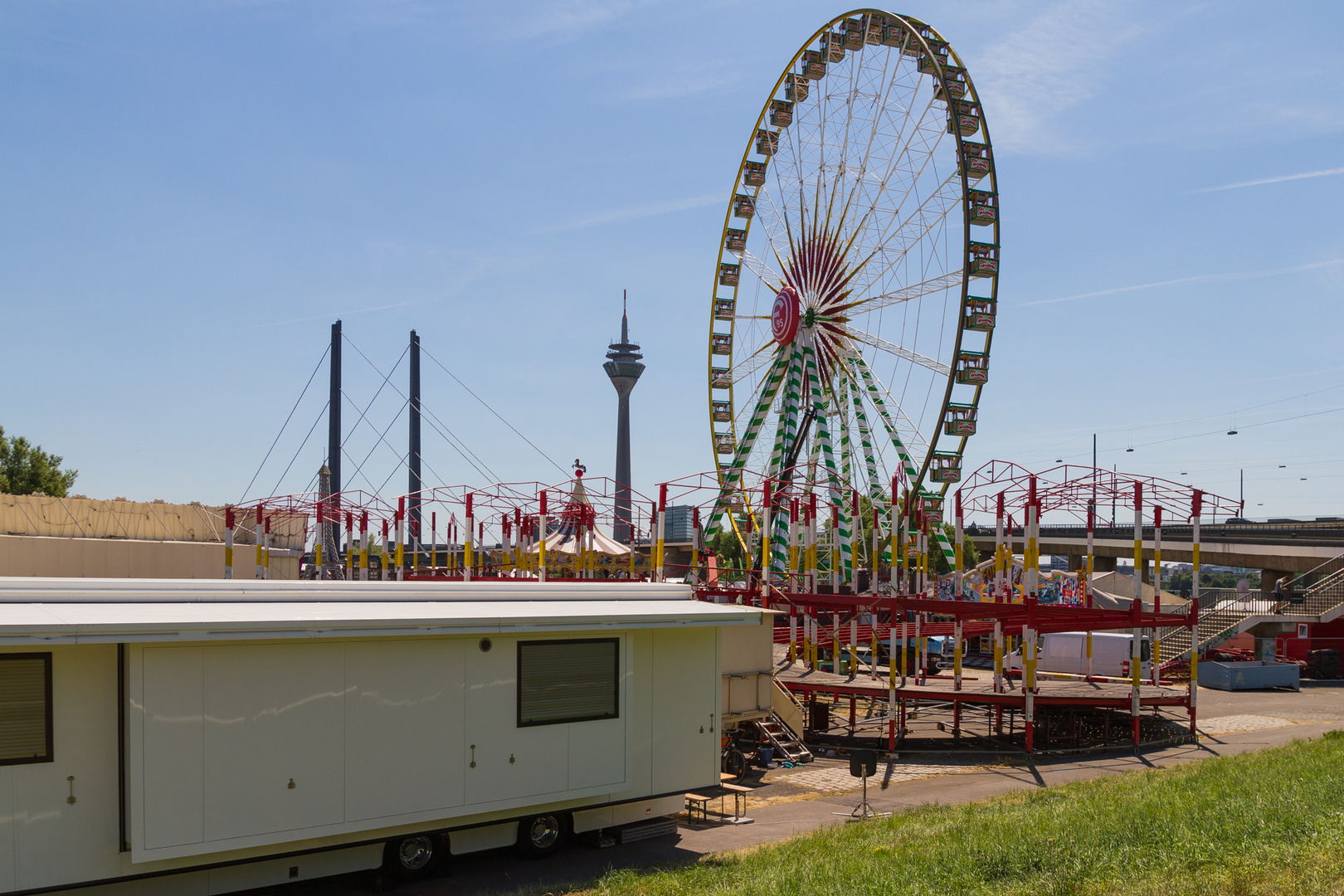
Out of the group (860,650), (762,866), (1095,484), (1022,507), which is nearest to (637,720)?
(762,866)

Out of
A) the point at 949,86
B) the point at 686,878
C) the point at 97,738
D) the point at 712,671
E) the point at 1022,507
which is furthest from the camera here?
the point at 949,86

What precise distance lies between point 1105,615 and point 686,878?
14.9 metres

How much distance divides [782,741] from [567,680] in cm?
1016

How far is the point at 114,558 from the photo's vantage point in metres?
46.3

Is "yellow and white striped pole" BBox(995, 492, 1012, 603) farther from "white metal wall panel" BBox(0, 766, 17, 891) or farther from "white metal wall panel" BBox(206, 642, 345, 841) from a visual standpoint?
"white metal wall panel" BBox(0, 766, 17, 891)

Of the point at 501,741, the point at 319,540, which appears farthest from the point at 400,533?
the point at 501,741

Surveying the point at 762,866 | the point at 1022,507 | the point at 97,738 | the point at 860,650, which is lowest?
the point at 860,650

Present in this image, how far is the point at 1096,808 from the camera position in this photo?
45.8 feet

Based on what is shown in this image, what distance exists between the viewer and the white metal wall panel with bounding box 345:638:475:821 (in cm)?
1164

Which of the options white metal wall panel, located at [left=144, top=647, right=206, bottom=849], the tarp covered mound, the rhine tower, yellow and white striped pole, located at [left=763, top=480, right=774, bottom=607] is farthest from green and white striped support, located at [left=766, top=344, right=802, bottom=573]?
the rhine tower

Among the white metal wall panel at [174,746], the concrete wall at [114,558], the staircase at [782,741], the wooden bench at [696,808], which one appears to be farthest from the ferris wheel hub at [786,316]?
the white metal wall panel at [174,746]

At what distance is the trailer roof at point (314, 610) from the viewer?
33.8 ft

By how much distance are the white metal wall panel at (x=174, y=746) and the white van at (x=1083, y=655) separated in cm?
2917

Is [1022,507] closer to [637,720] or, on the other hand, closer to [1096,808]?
[1096,808]
